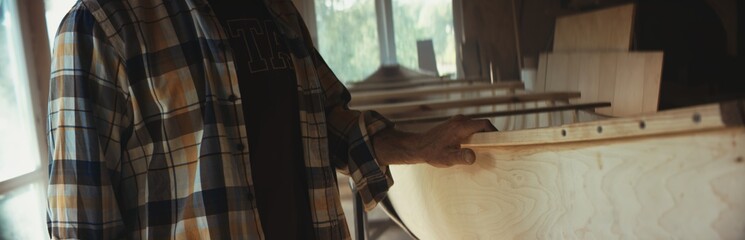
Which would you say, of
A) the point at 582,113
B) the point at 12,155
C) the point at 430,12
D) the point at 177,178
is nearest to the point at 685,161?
the point at 177,178

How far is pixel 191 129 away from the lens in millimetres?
968

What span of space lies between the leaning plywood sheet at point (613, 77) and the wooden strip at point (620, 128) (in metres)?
0.81

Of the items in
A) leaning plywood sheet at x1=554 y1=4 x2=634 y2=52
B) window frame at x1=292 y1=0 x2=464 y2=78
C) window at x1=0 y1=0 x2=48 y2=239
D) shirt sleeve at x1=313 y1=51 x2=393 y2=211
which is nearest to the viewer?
shirt sleeve at x1=313 y1=51 x2=393 y2=211

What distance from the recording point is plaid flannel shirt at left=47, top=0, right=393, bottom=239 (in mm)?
893

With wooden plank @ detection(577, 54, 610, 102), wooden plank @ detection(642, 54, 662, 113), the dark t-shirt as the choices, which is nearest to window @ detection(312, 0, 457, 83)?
wooden plank @ detection(577, 54, 610, 102)

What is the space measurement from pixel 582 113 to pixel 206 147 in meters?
1.23

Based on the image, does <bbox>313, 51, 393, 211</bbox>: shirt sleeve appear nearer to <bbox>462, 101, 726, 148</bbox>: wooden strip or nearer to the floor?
<bbox>462, 101, 726, 148</bbox>: wooden strip

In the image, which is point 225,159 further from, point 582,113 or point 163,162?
point 582,113

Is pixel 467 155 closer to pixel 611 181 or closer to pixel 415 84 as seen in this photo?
pixel 611 181

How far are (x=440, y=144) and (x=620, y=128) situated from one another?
0.36 m

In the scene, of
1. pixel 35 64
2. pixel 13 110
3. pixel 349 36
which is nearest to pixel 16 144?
pixel 13 110

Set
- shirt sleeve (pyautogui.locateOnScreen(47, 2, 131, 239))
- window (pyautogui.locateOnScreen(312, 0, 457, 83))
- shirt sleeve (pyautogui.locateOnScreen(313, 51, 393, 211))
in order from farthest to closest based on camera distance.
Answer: window (pyautogui.locateOnScreen(312, 0, 457, 83)) → shirt sleeve (pyautogui.locateOnScreen(313, 51, 393, 211)) → shirt sleeve (pyautogui.locateOnScreen(47, 2, 131, 239))

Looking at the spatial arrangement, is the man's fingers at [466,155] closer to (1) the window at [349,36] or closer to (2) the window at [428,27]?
(2) the window at [428,27]

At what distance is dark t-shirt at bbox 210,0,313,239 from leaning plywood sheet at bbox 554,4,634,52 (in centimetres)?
117
